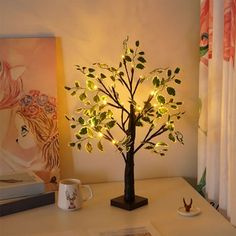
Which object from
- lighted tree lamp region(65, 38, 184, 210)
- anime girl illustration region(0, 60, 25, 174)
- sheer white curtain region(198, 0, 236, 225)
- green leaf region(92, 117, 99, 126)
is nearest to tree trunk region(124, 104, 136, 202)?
lighted tree lamp region(65, 38, 184, 210)

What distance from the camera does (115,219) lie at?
1461 millimetres

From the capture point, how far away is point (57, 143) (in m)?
1.74

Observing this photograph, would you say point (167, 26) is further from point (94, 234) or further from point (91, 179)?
point (94, 234)

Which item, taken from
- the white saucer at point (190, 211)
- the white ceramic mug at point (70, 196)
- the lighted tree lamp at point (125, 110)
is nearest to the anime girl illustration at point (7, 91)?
the lighted tree lamp at point (125, 110)

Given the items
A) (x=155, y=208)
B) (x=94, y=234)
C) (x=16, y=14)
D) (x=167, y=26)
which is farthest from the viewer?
(x=167, y=26)

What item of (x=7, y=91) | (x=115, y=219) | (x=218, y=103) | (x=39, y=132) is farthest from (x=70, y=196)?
(x=218, y=103)

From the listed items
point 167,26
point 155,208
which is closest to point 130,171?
point 155,208

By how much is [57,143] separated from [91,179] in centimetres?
22

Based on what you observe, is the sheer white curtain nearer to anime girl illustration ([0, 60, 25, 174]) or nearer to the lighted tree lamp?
the lighted tree lamp

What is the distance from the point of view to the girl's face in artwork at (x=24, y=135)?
1698mm

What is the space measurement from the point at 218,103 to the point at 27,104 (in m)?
0.71

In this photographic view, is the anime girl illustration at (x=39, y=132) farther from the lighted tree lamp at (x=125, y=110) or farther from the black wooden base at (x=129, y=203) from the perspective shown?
the black wooden base at (x=129, y=203)

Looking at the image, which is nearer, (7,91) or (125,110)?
(125,110)

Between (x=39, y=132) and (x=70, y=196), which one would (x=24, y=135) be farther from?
(x=70, y=196)
